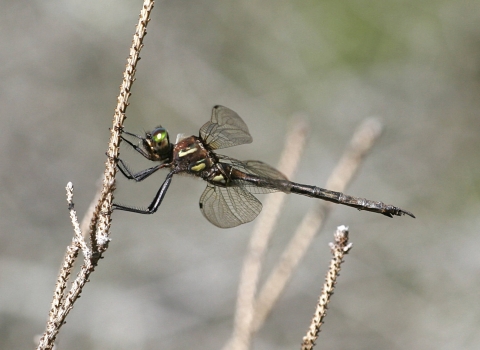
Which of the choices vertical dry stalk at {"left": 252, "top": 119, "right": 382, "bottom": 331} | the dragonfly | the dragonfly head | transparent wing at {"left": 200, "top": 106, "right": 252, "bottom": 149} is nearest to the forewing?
the dragonfly

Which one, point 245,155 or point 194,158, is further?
point 245,155

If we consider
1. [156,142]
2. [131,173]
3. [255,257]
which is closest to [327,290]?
[255,257]

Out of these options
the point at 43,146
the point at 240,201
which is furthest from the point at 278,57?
the point at 240,201

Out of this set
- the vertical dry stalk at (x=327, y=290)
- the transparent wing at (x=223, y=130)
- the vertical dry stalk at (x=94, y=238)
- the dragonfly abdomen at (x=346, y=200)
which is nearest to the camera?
the vertical dry stalk at (x=94, y=238)

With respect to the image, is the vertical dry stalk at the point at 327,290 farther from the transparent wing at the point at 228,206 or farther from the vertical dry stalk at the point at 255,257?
the transparent wing at the point at 228,206

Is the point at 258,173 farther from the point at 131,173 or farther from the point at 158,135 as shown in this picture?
the point at 131,173

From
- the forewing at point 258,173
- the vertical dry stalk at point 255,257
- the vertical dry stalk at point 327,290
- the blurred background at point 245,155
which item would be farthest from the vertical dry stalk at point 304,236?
the blurred background at point 245,155
